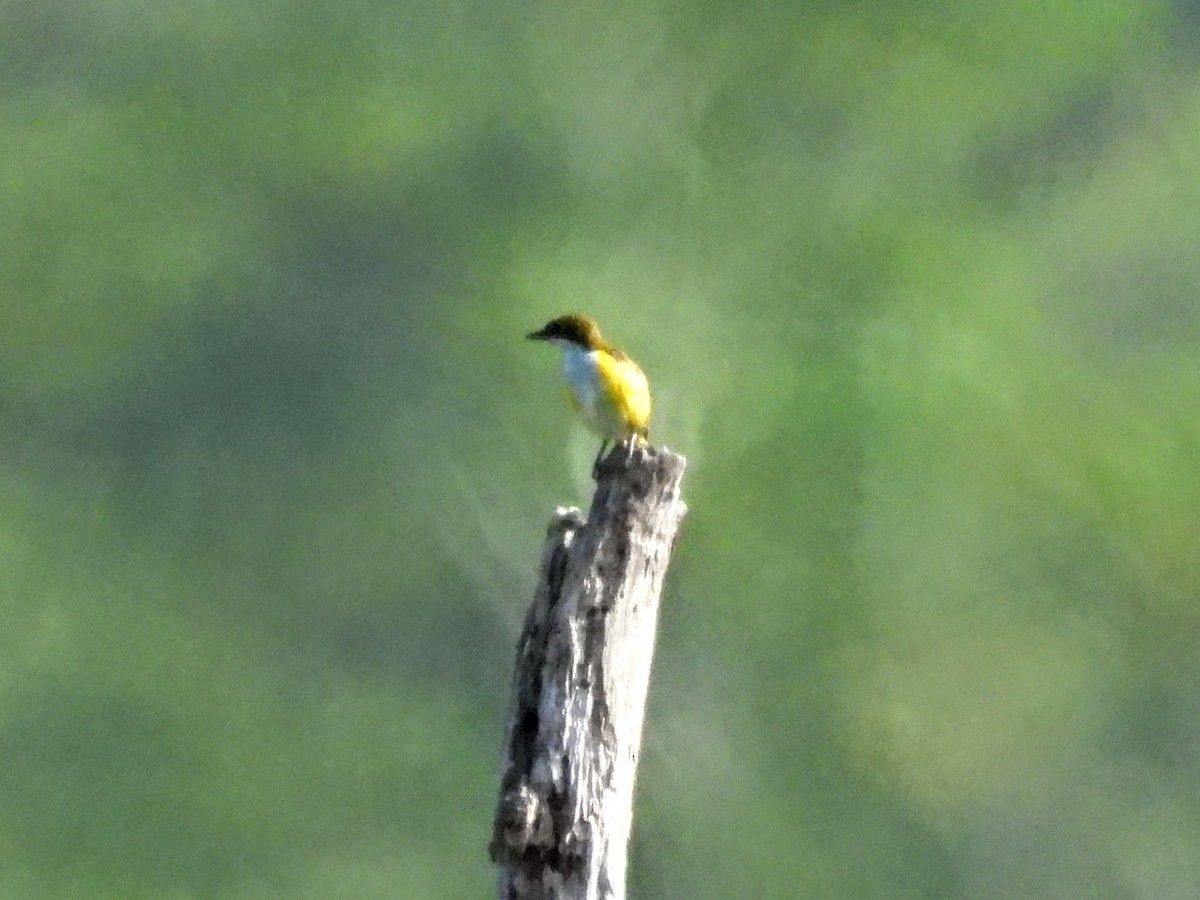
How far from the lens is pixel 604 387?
4.02 m

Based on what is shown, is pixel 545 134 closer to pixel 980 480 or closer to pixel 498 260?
pixel 498 260

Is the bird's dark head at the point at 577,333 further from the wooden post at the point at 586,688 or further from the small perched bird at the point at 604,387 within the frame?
the wooden post at the point at 586,688

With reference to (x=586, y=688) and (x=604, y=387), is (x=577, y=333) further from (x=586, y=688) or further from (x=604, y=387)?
(x=586, y=688)

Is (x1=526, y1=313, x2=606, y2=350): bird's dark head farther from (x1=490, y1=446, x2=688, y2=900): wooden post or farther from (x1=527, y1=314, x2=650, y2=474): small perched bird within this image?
(x1=490, y1=446, x2=688, y2=900): wooden post

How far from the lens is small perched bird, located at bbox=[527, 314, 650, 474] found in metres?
4.02

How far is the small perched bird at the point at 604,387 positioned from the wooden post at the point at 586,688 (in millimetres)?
774

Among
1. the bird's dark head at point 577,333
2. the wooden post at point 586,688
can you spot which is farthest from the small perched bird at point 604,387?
the wooden post at point 586,688

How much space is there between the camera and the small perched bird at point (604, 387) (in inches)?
158

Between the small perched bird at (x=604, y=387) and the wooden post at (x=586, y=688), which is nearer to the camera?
the wooden post at (x=586, y=688)

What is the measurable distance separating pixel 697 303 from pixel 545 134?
4.08ft

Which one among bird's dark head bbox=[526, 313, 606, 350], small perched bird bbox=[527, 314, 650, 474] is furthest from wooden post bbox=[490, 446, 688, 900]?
bird's dark head bbox=[526, 313, 606, 350]

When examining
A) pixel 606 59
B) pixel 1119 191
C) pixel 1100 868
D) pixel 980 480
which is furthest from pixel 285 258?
pixel 1100 868

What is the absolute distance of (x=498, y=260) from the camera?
28.8 ft

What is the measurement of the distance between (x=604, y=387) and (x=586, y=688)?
3.51 ft
